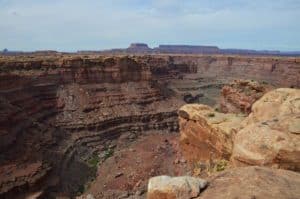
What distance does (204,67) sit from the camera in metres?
143

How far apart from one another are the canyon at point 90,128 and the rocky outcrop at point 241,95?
105mm

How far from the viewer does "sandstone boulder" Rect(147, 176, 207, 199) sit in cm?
1152

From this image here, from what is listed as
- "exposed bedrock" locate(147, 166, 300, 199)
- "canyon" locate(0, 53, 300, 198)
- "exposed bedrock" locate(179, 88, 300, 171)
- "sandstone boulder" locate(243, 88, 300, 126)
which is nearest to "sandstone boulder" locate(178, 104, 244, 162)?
"exposed bedrock" locate(179, 88, 300, 171)

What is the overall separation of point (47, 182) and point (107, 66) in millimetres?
28790

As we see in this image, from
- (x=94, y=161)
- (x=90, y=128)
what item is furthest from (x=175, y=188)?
(x=90, y=128)

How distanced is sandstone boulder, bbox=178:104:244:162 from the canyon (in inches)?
7.1

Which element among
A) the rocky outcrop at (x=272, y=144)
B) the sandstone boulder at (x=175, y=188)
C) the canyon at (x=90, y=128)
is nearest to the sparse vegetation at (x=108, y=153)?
the canyon at (x=90, y=128)

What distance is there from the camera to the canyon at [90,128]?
104 feet

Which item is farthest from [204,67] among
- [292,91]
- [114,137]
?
[292,91]

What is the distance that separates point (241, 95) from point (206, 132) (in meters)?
8.29

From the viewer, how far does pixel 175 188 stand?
38.1 ft

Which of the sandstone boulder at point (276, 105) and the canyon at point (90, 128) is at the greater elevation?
the sandstone boulder at point (276, 105)

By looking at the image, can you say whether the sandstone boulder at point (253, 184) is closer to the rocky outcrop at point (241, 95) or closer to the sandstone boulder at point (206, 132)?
the sandstone boulder at point (206, 132)

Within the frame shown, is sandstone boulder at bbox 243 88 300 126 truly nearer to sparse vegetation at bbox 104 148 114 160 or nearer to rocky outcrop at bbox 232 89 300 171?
rocky outcrop at bbox 232 89 300 171
